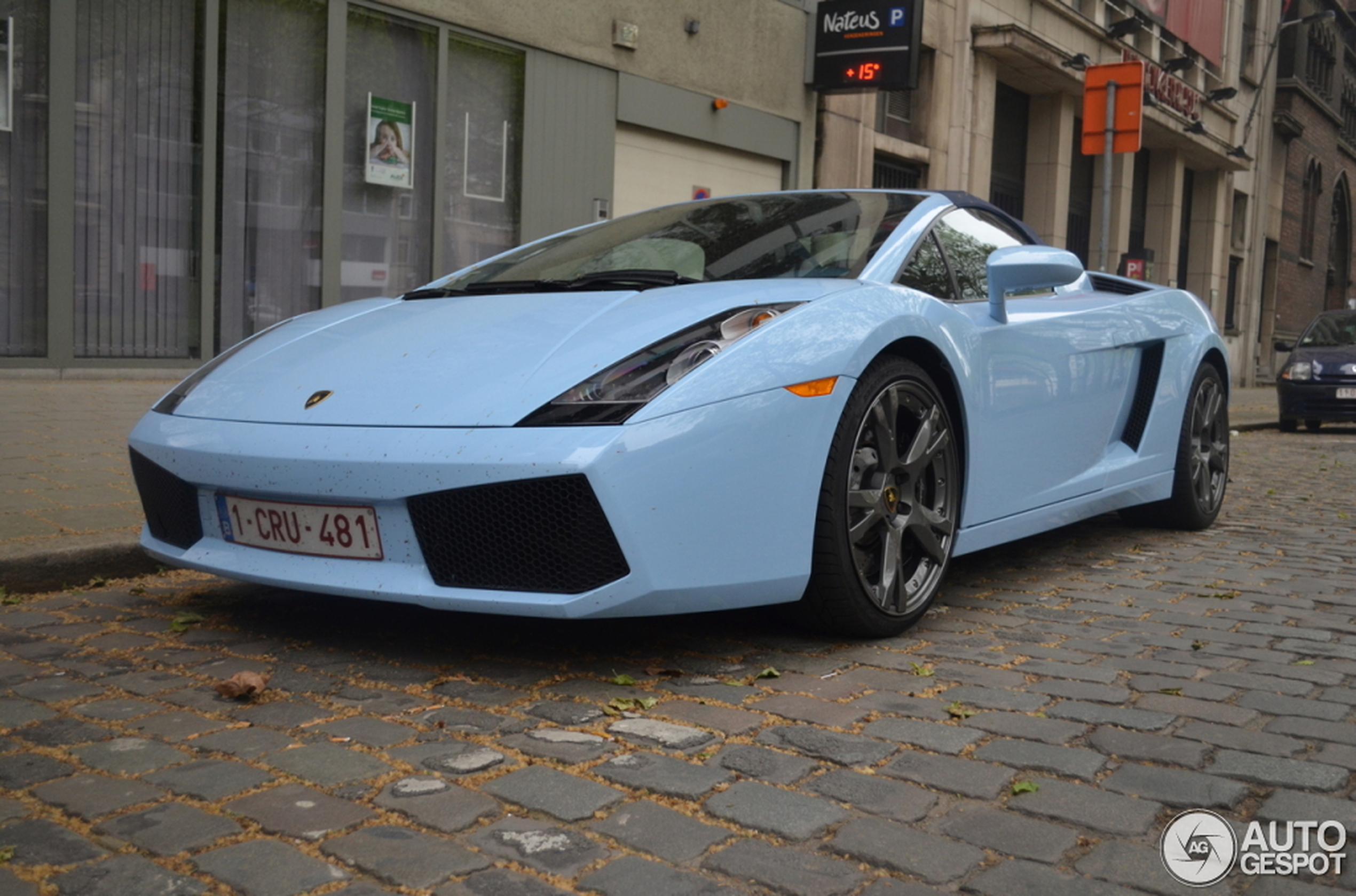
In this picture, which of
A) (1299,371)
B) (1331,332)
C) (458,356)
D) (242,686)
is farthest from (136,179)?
(1331,332)

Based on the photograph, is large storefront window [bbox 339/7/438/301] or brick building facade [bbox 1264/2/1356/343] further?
brick building facade [bbox 1264/2/1356/343]

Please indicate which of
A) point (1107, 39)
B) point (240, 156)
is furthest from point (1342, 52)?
point (240, 156)

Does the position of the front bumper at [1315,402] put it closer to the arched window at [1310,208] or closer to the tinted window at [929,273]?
the tinted window at [929,273]

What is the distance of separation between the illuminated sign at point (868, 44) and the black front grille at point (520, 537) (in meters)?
12.8

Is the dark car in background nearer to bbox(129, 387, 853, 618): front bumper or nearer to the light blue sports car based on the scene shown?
the light blue sports car

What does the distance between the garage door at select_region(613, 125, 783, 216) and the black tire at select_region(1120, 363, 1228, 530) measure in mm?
7799

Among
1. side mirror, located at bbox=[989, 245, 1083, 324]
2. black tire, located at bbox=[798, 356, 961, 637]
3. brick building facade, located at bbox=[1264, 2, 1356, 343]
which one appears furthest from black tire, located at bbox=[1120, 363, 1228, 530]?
brick building facade, located at bbox=[1264, 2, 1356, 343]

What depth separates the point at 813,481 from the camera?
3098 mm

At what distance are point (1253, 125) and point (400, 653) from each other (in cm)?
3336

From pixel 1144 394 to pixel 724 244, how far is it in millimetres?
2030

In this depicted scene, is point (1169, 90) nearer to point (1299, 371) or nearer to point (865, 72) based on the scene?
point (1299, 371)

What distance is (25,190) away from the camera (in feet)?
28.6

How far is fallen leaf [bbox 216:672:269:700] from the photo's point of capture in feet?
9.05

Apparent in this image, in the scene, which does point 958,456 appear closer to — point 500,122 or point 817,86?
point 500,122
